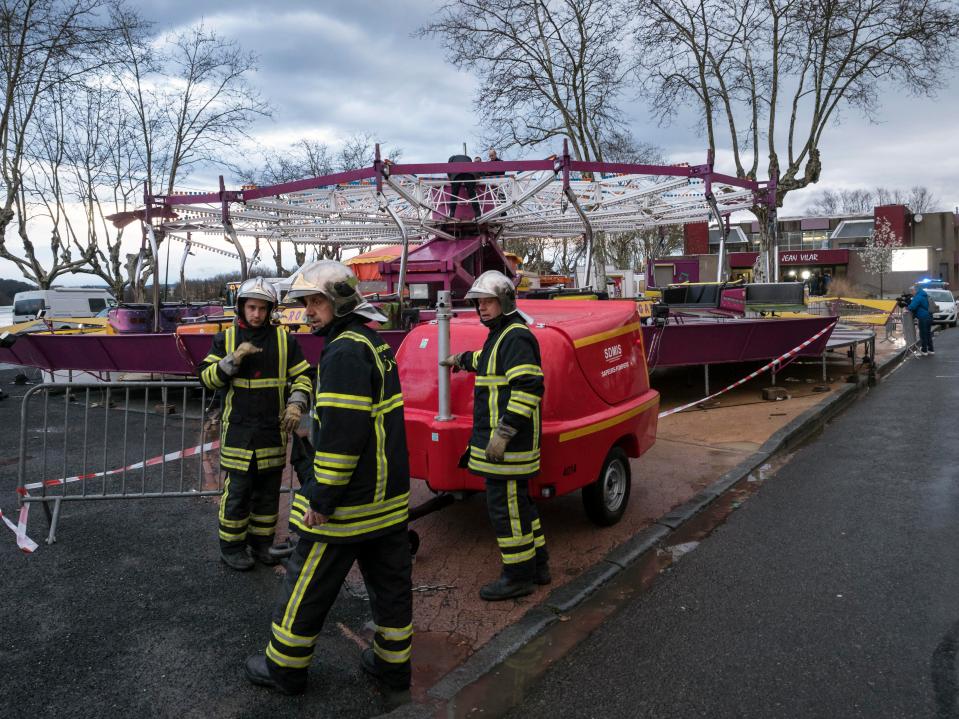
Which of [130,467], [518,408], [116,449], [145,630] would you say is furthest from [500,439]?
[116,449]

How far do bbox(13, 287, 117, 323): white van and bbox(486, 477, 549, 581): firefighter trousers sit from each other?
22.5 meters

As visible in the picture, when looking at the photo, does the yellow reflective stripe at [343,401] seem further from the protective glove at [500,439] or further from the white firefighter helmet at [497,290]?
the white firefighter helmet at [497,290]

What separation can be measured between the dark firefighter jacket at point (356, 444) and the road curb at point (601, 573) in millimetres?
782

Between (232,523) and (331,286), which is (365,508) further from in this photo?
(232,523)

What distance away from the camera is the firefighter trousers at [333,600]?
279 cm

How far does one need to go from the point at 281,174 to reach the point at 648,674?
34.2 meters

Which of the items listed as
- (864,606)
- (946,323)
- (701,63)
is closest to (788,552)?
(864,606)

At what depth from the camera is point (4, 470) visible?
22.4 ft

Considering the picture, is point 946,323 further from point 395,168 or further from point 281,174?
point 281,174

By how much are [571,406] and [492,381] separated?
83cm

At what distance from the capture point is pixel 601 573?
13.3ft

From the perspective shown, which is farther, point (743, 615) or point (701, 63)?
point (701, 63)


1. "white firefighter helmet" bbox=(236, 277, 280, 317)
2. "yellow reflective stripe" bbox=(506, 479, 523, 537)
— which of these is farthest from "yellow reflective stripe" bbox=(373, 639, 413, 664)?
"white firefighter helmet" bbox=(236, 277, 280, 317)

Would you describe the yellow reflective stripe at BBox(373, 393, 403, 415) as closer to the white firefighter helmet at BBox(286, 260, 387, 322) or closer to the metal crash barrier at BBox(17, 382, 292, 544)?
the white firefighter helmet at BBox(286, 260, 387, 322)
